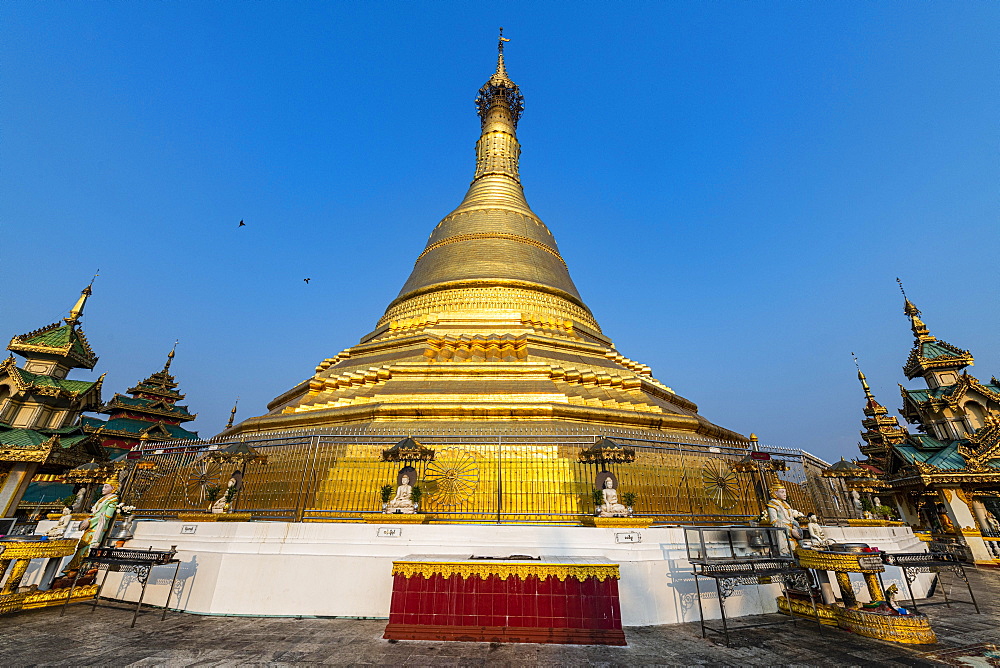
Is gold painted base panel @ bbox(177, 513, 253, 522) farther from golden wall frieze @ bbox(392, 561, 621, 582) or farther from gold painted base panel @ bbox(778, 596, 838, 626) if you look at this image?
gold painted base panel @ bbox(778, 596, 838, 626)

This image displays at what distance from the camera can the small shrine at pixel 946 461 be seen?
15.7 m

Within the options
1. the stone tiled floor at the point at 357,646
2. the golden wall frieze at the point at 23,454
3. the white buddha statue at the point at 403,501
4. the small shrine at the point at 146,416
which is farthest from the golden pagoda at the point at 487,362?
the small shrine at the point at 146,416

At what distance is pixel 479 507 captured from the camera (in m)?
8.98

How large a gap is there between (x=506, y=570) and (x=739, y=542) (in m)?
4.31

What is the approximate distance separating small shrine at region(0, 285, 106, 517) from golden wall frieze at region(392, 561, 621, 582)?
18.3 metres

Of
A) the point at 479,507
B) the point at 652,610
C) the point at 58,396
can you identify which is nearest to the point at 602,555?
the point at 652,610

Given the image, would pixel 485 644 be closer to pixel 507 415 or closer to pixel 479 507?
pixel 479 507

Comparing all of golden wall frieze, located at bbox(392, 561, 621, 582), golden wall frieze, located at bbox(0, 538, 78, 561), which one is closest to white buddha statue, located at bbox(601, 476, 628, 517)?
Answer: golden wall frieze, located at bbox(392, 561, 621, 582)

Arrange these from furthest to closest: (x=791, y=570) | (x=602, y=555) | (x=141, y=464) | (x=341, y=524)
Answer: (x=141, y=464) < (x=341, y=524) < (x=602, y=555) < (x=791, y=570)

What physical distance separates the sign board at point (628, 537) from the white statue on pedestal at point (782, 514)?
7.97 ft

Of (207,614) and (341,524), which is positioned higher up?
(341,524)

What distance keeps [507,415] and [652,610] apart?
5839 millimetres

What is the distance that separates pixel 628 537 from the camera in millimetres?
6652

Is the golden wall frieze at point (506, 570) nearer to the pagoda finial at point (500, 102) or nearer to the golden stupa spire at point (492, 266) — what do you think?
the golden stupa spire at point (492, 266)
